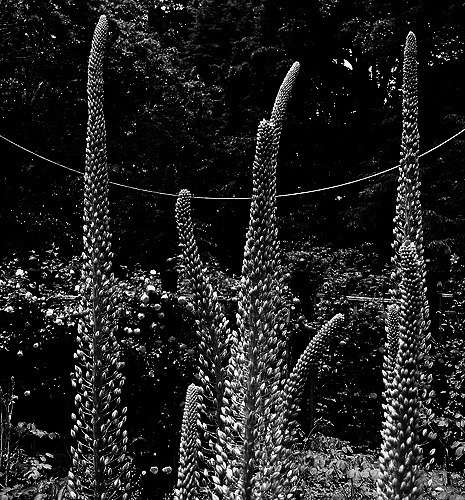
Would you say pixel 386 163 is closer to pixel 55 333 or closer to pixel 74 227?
pixel 74 227

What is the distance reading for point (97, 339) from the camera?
1.24 metres

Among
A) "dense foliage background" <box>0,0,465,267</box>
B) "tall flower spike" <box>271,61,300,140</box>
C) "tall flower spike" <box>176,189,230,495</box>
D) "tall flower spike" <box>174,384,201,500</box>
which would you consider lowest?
"tall flower spike" <box>174,384,201,500</box>

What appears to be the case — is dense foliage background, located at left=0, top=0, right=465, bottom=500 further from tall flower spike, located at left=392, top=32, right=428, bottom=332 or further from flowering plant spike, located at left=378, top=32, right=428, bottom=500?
tall flower spike, located at left=392, top=32, right=428, bottom=332

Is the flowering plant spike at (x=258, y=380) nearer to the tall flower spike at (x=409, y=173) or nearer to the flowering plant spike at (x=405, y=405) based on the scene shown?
the flowering plant spike at (x=405, y=405)

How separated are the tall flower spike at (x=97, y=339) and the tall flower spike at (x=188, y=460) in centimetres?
28

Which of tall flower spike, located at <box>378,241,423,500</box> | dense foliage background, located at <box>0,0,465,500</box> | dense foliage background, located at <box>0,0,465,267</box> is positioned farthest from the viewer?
dense foliage background, located at <box>0,0,465,267</box>

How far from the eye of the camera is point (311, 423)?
7.10 meters

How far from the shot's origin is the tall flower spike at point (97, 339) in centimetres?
121

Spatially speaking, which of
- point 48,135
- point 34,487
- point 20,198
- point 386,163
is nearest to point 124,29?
point 48,135

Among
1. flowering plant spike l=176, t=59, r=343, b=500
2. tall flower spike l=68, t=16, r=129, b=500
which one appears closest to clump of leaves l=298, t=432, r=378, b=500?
tall flower spike l=68, t=16, r=129, b=500

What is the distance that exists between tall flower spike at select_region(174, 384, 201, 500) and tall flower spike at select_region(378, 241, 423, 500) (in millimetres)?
255

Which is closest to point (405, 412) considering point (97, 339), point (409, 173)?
point (97, 339)

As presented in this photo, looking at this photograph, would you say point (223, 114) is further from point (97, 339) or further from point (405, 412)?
point (405, 412)

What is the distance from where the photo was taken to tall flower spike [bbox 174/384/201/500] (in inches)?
34.5
